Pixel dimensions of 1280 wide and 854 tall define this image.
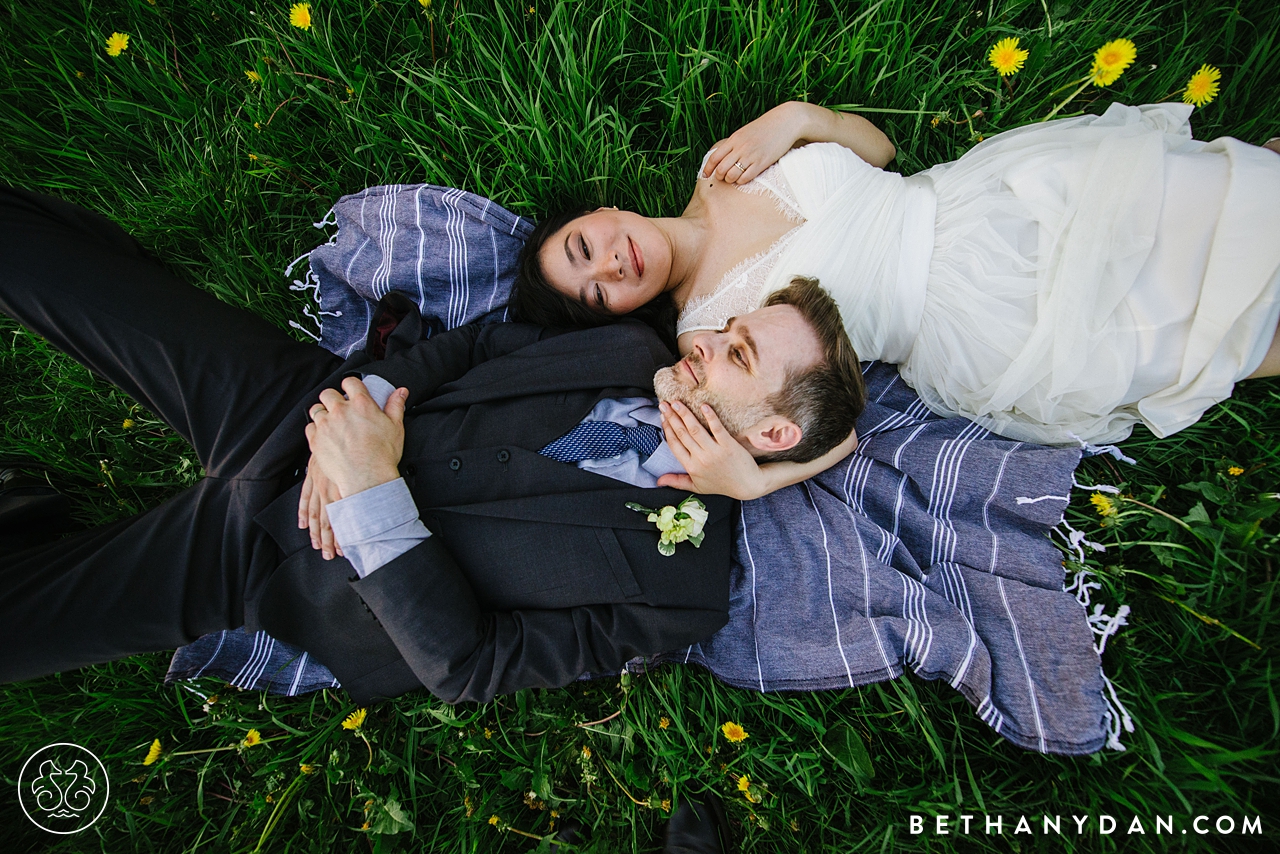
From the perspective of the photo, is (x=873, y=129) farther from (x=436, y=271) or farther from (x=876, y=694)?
(x=876, y=694)

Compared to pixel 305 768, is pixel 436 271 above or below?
above

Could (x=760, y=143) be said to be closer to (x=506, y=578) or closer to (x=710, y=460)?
(x=710, y=460)

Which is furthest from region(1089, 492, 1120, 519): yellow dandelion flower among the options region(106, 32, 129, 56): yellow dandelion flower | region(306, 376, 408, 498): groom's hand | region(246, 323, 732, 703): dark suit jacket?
region(106, 32, 129, 56): yellow dandelion flower

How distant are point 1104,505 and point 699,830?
2217mm

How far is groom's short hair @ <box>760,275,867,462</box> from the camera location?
233 cm

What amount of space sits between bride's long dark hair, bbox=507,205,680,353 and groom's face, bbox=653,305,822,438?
0.67 meters

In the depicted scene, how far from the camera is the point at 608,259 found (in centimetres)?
267

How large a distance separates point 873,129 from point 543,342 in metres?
1.97

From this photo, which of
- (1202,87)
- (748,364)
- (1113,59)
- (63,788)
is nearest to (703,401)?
(748,364)

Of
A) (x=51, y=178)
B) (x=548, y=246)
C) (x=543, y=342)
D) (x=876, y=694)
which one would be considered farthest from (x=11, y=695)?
(x=876, y=694)

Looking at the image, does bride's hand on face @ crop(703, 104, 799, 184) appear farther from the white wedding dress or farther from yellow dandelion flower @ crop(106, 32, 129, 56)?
yellow dandelion flower @ crop(106, 32, 129, 56)

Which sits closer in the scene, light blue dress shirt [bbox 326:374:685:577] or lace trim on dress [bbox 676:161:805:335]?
light blue dress shirt [bbox 326:374:685:577]

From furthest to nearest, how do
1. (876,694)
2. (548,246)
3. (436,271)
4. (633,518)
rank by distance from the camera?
(436,271) → (548,246) → (876,694) → (633,518)

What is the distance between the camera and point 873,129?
2902 mm
